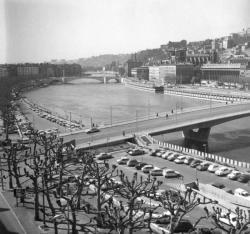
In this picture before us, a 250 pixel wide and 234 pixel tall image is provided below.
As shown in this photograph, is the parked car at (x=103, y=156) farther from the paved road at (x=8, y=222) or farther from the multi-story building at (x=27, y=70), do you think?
the multi-story building at (x=27, y=70)

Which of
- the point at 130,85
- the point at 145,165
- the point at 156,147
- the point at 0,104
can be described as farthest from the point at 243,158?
the point at 130,85

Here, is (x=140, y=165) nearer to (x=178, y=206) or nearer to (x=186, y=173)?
(x=186, y=173)

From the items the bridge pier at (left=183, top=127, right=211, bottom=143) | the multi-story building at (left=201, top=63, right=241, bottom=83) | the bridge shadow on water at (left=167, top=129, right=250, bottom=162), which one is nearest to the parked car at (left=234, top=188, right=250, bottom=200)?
the bridge shadow on water at (left=167, top=129, right=250, bottom=162)

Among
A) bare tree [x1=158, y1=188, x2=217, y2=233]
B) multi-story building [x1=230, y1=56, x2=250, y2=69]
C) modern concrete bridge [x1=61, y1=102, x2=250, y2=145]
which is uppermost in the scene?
multi-story building [x1=230, y1=56, x2=250, y2=69]

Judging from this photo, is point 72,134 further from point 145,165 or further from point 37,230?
point 37,230

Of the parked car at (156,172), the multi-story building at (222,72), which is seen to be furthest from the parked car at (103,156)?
the multi-story building at (222,72)

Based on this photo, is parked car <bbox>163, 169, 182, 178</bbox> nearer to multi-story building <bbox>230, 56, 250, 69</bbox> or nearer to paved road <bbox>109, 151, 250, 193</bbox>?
paved road <bbox>109, 151, 250, 193</bbox>
